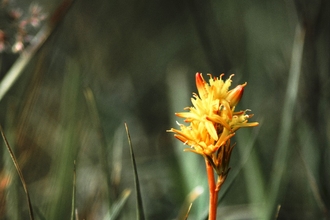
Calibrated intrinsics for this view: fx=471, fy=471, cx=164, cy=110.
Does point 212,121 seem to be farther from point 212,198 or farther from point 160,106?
point 160,106

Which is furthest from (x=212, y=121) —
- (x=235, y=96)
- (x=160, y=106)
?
(x=160, y=106)

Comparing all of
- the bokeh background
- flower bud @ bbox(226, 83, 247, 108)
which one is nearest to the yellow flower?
flower bud @ bbox(226, 83, 247, 108)

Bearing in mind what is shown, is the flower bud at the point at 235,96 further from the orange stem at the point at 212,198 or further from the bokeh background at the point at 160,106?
the bokeh background at the point at 160,106

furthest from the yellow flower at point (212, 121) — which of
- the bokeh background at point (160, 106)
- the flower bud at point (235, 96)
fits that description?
the bokeh background at point (160, 106)

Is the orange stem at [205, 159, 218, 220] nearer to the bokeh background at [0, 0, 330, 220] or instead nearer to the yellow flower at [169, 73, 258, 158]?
the yellow flower at [169, 73, 258, 158]

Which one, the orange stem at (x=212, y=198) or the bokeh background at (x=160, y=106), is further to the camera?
the bokeh background at (x=160, y=106)

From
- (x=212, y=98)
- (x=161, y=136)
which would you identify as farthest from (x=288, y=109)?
(x=161, y=136)
